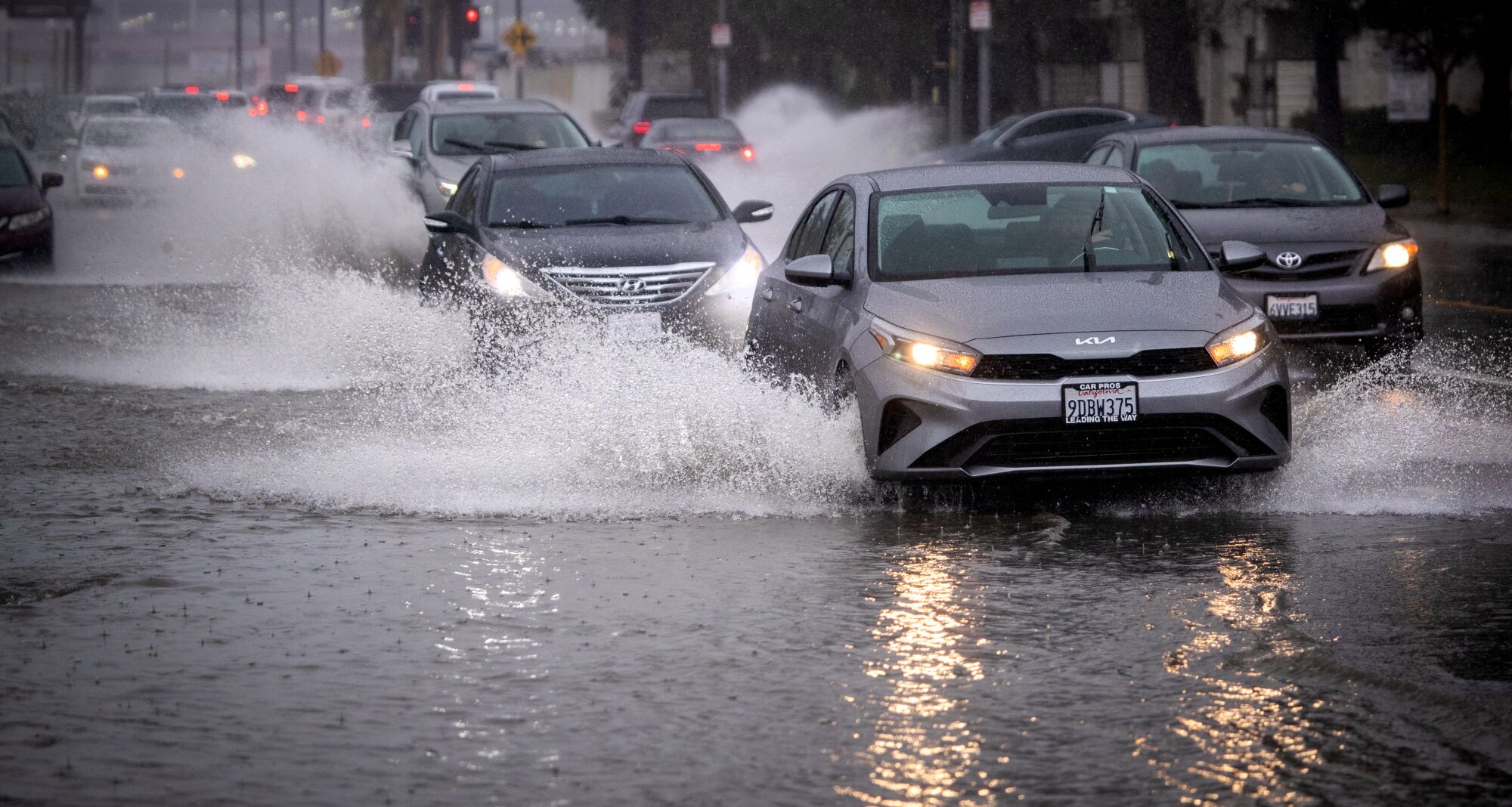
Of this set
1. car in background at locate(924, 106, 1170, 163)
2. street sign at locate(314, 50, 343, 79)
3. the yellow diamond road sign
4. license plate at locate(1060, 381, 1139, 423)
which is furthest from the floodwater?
street sign at locate(314, 50, 343, 79)

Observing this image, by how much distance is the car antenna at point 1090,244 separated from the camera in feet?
32.4

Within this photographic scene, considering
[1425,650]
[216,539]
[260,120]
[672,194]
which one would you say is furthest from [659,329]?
[260,120]

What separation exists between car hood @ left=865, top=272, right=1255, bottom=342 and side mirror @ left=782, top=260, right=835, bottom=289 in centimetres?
25

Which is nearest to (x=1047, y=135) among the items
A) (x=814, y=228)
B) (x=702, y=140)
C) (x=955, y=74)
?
(x=702, y=140)

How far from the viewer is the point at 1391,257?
1377cm

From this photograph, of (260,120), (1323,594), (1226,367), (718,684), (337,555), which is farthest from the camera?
(260,120)

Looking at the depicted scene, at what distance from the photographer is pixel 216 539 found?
8.70 metres

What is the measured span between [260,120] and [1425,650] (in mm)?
37166

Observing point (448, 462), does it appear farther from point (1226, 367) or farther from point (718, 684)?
point (718, 684)

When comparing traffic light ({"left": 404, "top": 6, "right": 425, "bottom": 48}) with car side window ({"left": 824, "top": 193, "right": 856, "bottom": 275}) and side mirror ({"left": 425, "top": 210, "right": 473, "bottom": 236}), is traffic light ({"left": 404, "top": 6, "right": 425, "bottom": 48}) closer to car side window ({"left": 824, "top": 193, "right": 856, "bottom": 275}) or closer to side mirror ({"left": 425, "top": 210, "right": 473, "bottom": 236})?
side mirror ({"left": 425, "top": 210, "right": 473, "bottom": 236})

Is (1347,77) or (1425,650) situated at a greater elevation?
(1347,77)

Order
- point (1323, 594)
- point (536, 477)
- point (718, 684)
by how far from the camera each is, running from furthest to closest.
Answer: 1. point (536, 477)
2. point (1323, 594)
3. point (718, 684)

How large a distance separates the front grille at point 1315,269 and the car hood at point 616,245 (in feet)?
10.4

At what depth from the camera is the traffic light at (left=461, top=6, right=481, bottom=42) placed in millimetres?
51219
